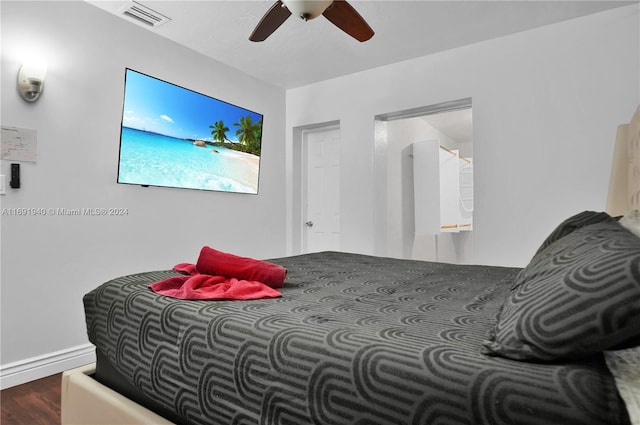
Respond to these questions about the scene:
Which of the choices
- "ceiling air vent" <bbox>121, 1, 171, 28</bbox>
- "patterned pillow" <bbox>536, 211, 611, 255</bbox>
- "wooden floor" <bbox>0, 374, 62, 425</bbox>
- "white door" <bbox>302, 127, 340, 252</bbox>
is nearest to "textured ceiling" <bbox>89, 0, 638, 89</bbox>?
"ceiling air vent" <bbox>121, 1, 171, 28</bbox>

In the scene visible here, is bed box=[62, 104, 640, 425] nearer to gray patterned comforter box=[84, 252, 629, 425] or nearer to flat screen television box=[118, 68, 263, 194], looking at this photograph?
gray patterned comforter box=[84, 252, 629, 425]

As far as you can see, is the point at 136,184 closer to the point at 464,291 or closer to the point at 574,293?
the point at 464,291

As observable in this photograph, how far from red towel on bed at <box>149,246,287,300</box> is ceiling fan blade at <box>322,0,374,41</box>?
1.35 metres

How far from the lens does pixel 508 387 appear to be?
0.67 m

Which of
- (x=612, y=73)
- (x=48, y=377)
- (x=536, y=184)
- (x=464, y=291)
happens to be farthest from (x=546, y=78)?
(x=48, y=377)

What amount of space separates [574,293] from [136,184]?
9.74 ft

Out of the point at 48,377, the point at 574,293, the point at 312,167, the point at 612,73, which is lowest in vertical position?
the point at 48,377

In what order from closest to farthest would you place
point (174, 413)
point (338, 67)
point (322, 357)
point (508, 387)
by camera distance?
1. point (508, 387)
2. point (322, 357)
3. point (174, 413)
4. point (338, 67)

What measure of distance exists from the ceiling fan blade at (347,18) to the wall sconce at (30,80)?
1831 mm

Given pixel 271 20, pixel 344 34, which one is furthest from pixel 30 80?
pixel 344 34

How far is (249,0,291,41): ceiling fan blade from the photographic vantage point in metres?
2.05

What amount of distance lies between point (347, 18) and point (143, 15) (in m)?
1.69

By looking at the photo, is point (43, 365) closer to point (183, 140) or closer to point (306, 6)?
point (183, 140)

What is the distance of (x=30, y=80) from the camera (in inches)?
93.0
